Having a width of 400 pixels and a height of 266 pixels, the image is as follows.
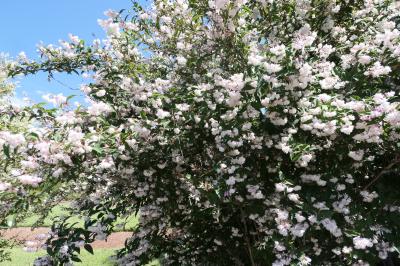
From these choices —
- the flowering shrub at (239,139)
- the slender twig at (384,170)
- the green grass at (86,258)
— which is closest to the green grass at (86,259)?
the green grass at (86,258)

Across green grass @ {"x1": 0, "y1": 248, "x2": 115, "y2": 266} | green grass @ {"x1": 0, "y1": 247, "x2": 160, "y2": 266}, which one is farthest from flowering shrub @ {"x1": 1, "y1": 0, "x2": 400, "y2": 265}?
green grass @ {"x1": 0, "y1": 248, "x2": 115, "y2": 266}

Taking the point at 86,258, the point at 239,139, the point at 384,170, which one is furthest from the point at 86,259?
the point at 384,170

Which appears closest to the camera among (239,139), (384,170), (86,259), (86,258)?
(239,139)

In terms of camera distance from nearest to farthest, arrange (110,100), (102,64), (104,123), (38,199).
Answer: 1. (38,199)
2. (104,123)
3. (110,100)
4. (102,64)

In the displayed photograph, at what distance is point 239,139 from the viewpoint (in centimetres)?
311

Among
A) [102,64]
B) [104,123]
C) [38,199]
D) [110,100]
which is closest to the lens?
[38,199]

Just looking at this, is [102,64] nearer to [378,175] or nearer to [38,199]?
[38,199]

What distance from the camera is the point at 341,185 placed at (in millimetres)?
A: 3102

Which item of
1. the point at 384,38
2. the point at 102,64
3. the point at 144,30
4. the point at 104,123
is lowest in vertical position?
the point at 104,123

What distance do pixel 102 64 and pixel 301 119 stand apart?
7.17 feet

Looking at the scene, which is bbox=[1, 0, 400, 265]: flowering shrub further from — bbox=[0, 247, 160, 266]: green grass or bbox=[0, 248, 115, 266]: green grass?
bbox=[0, 248, 115, 266]: green grass

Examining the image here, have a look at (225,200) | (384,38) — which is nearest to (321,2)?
(384,38)

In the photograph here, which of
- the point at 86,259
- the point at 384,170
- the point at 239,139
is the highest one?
the point at 86,259

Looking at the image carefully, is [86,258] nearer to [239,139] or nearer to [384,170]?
[239,139]
